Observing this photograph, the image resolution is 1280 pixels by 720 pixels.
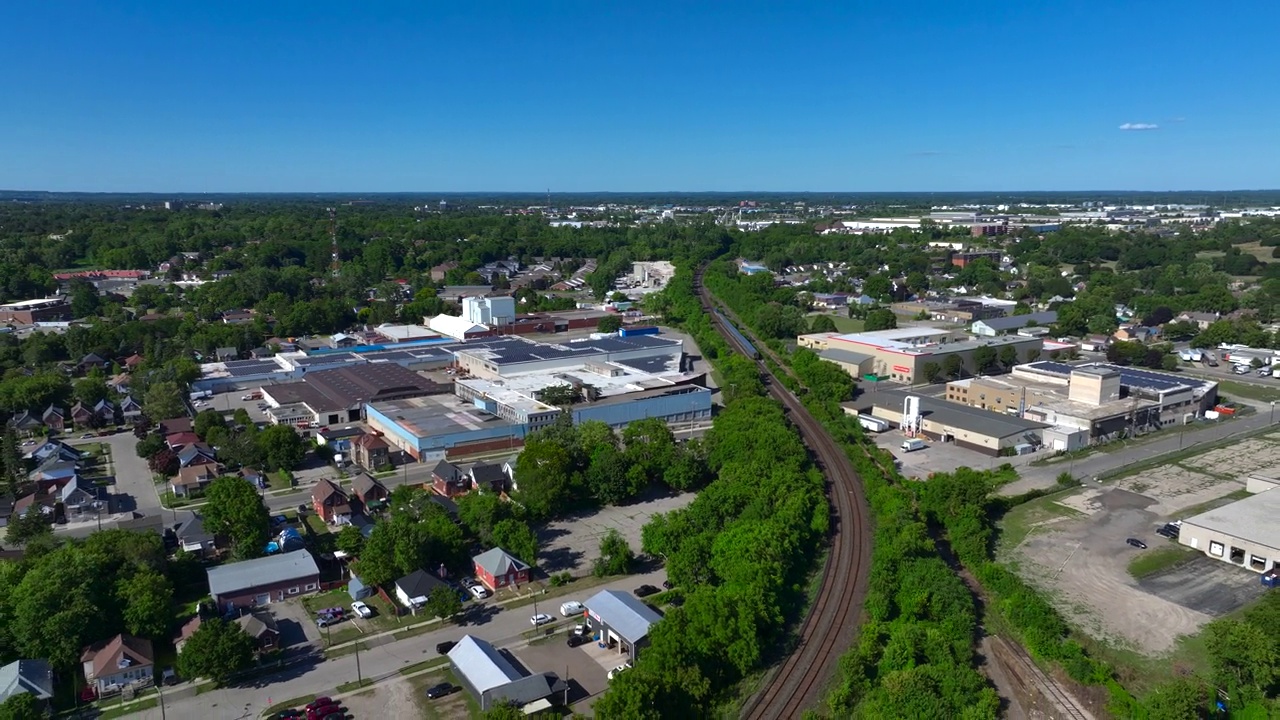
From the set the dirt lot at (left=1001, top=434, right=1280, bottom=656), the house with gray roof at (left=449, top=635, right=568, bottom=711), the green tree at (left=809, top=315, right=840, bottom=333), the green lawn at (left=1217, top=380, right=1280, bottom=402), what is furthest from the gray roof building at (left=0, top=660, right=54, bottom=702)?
the green lawn at (left=1217, top=380, right=1280, bottom=402)

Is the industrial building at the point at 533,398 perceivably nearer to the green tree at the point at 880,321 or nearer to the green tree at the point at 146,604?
the green tree at the point at 146,604

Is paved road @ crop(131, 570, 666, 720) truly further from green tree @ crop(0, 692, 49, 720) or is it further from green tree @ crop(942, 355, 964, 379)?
green tree @ crop(942, 355, 964, 379)

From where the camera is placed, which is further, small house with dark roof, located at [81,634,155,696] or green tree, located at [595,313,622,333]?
green tree, located at [595,313,622,333]

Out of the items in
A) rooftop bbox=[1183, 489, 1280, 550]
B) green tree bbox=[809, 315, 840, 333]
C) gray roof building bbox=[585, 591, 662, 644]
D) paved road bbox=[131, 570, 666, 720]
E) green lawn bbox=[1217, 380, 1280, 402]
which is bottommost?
paved road bbox=[131, 570, 666, 720]

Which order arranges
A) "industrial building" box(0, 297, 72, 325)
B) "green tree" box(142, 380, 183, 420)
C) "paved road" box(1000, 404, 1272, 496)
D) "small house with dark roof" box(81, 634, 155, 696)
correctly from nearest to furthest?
"small house with dark roof" box(81, 634, 155, 696) < "paved road" box(1000, 404, 1272, 496) < "green tree" box(142, 380, 183, 420) < "industrial building" box(0, 297, 72, 325)

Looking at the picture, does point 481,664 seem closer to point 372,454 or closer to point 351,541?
point 351,541

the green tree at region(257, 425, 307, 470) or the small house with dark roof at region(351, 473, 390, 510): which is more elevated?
the green tree at region(257, 425, 307, 470)

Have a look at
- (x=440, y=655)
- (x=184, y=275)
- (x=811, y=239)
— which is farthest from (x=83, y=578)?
(x=811, y=239)

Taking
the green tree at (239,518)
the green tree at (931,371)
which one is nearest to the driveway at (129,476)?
the green tree at (239,518)
